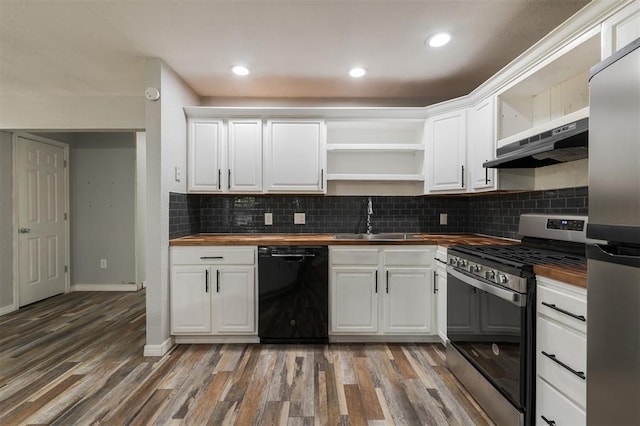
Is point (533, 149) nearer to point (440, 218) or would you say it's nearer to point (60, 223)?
point (440, 218)

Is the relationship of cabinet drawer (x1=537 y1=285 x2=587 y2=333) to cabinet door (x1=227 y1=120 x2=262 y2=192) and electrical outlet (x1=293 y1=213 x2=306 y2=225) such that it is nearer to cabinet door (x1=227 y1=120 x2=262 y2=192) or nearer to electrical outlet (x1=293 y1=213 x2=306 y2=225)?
electrical outlet (x1=293 y1=213 x2=306 y2=225)

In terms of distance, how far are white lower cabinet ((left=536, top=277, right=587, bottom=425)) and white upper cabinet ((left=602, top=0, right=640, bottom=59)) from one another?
114cm

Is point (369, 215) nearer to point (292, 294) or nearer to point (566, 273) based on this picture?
point (292, 294)

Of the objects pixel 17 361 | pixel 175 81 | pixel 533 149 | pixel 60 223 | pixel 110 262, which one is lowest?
pixel 17 361

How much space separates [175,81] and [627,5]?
10.0 ft

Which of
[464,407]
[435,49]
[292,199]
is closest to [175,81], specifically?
[292,199]

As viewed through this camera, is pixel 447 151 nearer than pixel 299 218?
Yes

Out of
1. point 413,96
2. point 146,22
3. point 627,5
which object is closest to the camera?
point 627,5

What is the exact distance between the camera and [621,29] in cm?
140

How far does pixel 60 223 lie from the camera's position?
168 inches

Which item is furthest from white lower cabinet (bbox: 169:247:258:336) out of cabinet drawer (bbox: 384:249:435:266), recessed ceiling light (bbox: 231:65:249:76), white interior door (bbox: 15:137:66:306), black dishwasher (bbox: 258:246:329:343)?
white interior door (bbox: 15:137:66:306)

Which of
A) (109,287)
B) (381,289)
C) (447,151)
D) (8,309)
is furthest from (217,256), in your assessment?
(8,309)

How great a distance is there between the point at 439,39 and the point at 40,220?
5.07 meters

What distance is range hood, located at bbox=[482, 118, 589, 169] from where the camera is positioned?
1569 mm
